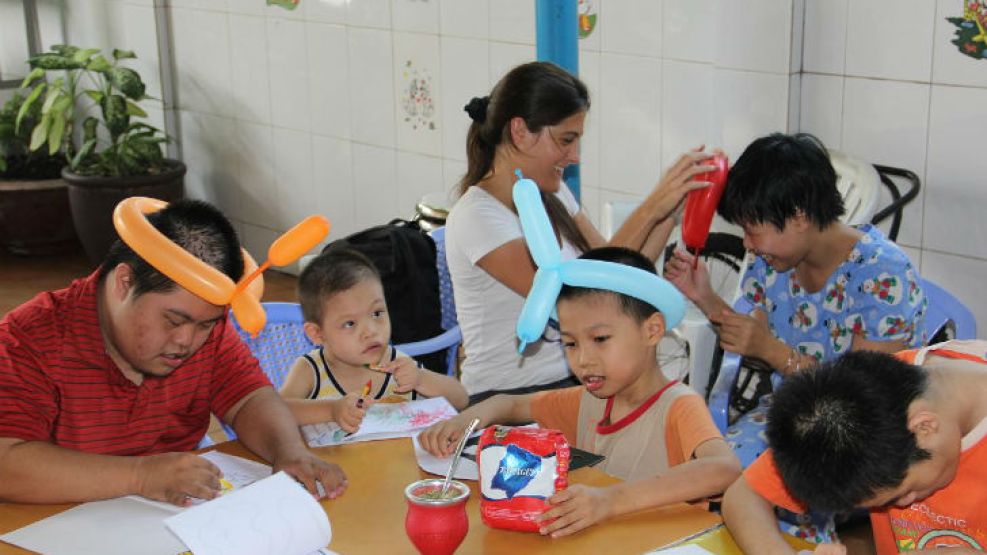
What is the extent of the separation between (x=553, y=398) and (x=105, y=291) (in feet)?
2.90

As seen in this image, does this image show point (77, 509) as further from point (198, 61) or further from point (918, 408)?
point (198, 61)

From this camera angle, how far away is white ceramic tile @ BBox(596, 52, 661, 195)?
4.10m

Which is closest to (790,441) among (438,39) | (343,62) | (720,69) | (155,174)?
(720,69)

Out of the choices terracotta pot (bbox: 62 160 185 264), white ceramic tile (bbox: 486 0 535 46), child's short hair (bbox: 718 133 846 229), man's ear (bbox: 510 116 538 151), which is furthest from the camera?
terracotta pot (bbox: 62 160 185 264)

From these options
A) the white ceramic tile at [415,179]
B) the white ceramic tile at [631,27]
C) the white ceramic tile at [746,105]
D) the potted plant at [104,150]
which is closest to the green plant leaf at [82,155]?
the potted plant at [104,150]

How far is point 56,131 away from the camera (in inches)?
237

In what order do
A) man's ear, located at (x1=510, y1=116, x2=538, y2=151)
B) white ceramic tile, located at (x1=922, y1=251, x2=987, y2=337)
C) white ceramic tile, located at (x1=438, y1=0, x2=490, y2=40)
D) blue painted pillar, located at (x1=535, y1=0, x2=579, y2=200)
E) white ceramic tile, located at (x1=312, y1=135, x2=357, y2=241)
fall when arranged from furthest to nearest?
white ceramic tile, located at (x1=312, y1=135, x2=357, y2=241), white ceramic tile, located at (x1=438, y1=0, x2=490, y2=40), white ceramic tile, located at (x1=922, y1=251, x2=987, y2=337), blue painted pillar, located at (x1=535, y1=0, x2=579, y2=200), man's ear, located at (x1=510, y1=116, x2=538, y2=151)

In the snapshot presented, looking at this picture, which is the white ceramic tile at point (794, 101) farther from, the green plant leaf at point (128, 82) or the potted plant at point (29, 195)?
the potted plant at point (29, 195)

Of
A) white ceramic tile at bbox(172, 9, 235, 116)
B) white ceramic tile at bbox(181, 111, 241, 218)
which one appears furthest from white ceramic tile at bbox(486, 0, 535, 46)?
white ceramic tile at bbox(181, 111, 241, 218)

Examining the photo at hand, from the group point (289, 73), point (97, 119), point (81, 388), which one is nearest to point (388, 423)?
point (81, 388)

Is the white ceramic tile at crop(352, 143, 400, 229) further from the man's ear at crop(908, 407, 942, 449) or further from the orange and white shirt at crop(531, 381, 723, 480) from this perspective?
the man's ear at crop(908, 407, 942, 449)

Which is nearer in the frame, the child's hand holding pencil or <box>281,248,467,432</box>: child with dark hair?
the child's hand holding pencil

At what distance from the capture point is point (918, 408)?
5.27 feet

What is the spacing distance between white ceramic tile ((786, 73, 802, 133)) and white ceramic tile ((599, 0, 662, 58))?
505 mm
